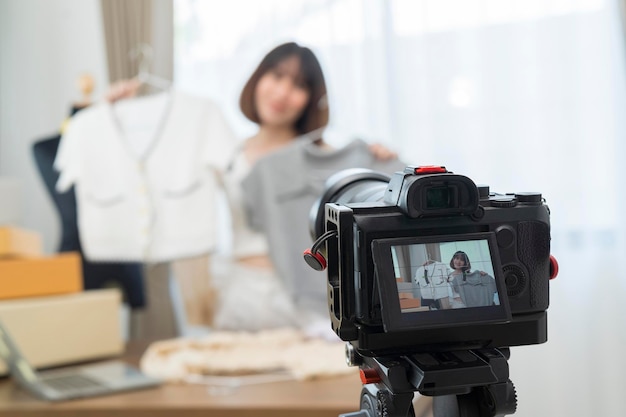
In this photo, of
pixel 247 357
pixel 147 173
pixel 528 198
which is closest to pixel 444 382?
pixel 528 198

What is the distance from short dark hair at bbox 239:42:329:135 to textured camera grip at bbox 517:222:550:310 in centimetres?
149

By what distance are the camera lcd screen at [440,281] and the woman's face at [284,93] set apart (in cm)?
152

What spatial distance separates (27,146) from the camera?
2.57 meters

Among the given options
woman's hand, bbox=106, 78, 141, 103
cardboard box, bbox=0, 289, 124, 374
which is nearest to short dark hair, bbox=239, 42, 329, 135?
woman's hand, bbox=106, 78, 141, 103

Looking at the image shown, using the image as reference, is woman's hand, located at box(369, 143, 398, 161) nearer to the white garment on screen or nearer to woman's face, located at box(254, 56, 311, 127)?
woman's face, located at box(254, 56, 311, 127)

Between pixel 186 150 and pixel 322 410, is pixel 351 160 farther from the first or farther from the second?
pixel 322 410

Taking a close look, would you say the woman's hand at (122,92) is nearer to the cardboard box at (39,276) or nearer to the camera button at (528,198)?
the cardboard box at (39,276)

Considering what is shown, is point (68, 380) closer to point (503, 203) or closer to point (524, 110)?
point (503, 203)

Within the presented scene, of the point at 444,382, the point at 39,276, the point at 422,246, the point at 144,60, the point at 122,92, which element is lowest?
the point at 39,276

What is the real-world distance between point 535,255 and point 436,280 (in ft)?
0.38

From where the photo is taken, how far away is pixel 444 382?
23.3 inches

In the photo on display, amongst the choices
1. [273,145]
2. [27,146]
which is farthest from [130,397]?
[27,146]

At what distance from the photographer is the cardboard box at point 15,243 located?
1716 millimetres

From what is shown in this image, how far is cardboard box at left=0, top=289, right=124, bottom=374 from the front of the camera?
5.45ft
